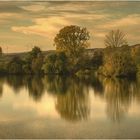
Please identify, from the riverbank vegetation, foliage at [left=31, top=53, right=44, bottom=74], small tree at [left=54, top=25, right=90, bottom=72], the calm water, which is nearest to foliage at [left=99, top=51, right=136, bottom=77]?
the riverbank vegetation

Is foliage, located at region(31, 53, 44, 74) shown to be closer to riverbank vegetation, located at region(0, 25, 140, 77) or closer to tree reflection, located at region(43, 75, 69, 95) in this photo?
riverbank vegetation, located at region(0, 25, 140, 77)

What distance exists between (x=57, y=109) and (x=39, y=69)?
28.7 meters

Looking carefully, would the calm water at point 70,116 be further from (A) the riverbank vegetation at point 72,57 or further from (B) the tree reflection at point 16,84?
(A) the riverbank vegetation at point 72,57

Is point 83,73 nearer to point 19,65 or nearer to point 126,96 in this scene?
point 19,65

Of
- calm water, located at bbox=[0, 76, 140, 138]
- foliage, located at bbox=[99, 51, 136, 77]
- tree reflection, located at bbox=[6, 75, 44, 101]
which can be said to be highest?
foliage, located at bbox=[99, 51, 136, 77]

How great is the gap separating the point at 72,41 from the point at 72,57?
1849 mm

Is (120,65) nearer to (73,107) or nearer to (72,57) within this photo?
(72,57)

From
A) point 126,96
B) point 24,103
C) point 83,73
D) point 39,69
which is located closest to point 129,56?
point 83,73

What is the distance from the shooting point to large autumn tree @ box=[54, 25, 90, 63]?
42.5 meters

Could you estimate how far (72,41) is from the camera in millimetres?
43406

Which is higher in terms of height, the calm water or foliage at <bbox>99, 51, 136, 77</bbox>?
foliage at <bbox>99, 51, 136, 77</bbox>

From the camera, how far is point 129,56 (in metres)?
37.1

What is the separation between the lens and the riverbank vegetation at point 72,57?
38.8 metres

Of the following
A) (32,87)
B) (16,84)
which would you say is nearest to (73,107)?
(32,87)
